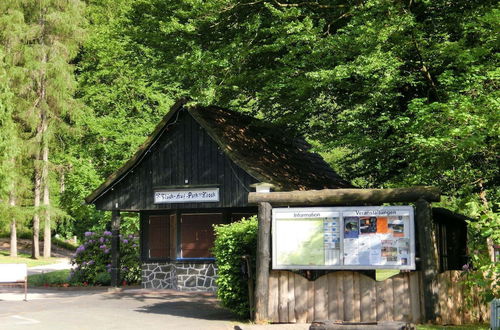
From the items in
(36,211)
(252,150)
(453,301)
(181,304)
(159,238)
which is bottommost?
(181,304)

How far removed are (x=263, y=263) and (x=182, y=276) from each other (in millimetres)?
10024

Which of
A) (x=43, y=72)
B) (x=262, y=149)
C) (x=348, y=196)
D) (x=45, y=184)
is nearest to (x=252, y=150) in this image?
(x=262, y=149)

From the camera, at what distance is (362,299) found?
1398cm

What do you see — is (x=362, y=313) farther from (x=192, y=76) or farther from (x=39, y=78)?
(x=39, y=78)

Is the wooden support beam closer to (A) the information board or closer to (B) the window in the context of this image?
(A) the information board

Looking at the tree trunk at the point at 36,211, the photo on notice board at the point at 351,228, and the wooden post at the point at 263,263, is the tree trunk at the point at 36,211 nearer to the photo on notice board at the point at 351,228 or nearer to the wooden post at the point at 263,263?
the wooden post at the point at 263,263

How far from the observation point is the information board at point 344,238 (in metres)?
13.8

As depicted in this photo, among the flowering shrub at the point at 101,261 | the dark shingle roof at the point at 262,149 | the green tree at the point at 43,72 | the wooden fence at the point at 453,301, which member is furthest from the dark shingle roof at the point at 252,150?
the green tree at the point at 43,72

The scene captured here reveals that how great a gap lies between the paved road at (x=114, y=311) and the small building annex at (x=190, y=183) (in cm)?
152

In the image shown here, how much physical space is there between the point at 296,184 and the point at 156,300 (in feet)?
18.7

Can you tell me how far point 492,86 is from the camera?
17141mm

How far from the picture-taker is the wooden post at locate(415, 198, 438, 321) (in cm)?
1358

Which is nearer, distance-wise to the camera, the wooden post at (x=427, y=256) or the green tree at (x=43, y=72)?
the wooden post at (x=427, y=256)

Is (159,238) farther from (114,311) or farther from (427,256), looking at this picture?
(427,256)
